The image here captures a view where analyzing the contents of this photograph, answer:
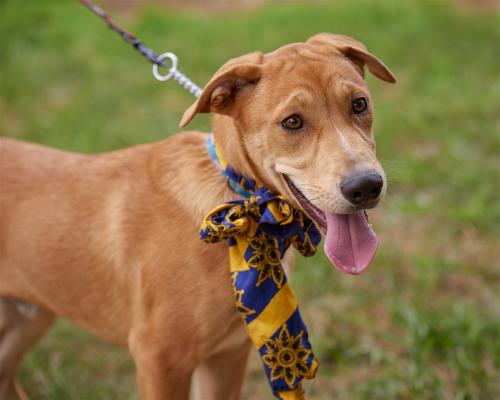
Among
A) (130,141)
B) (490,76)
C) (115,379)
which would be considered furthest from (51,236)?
(490,76)

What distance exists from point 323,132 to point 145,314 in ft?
3.78

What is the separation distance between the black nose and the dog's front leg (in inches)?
40.7

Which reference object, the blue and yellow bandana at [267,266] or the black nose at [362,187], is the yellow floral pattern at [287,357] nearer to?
the blue and yellow bandana at [267,266]

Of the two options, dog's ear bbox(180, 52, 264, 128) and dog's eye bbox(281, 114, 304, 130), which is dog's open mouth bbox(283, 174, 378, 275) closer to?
dog's eye bbox(281, 114, 304, 130)

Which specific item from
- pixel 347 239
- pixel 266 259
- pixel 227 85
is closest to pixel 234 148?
pixel 227 85

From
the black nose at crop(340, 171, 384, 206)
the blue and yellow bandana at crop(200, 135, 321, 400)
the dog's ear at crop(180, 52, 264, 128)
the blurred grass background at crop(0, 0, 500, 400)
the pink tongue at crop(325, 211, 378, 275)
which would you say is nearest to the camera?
the black nose at crop(340, 171, 384, 206)

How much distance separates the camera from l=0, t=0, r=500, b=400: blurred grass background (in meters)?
4.35

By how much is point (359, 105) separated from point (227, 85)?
1.79ft

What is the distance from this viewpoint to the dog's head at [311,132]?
277 cm

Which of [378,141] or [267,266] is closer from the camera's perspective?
[267,266]

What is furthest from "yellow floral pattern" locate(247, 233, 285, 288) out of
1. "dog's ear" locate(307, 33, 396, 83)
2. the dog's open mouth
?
"dog's ear" locate(307, 33, 396, 83)

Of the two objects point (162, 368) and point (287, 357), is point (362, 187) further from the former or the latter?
point (162, 368)

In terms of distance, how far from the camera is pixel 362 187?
2686 mm

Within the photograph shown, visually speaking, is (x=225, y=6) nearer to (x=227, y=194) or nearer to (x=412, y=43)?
(x=412, y=43)
